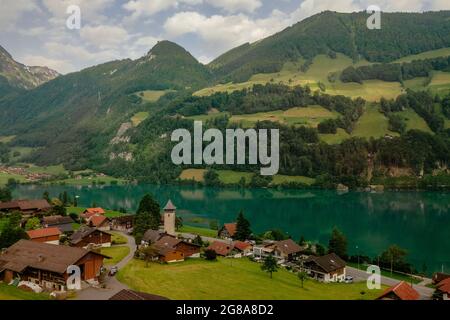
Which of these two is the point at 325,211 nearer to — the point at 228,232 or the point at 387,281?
the point at 228,232

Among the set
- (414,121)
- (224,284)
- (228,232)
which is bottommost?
(228,232)

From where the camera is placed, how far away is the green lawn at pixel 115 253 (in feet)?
128

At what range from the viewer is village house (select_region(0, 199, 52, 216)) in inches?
2397

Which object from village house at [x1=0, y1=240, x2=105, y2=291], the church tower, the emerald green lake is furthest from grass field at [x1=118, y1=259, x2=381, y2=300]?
the emerald green lake

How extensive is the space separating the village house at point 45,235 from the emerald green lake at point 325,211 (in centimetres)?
3076

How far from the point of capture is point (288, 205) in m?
99.2

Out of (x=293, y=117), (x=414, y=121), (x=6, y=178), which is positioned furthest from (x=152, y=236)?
(x=414, y=121)

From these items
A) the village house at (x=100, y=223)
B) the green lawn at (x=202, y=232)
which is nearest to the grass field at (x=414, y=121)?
the green lawn at (x=202, y=232)

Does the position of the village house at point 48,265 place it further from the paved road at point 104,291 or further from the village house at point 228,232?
the village house at point 228,232

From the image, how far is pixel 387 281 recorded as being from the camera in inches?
1596

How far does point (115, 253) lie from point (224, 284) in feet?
50.1

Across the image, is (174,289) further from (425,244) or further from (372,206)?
(372,206)

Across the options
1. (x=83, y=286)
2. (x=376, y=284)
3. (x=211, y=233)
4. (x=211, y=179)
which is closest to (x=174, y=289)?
(x=83, y=286)

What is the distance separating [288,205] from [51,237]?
61899mm
